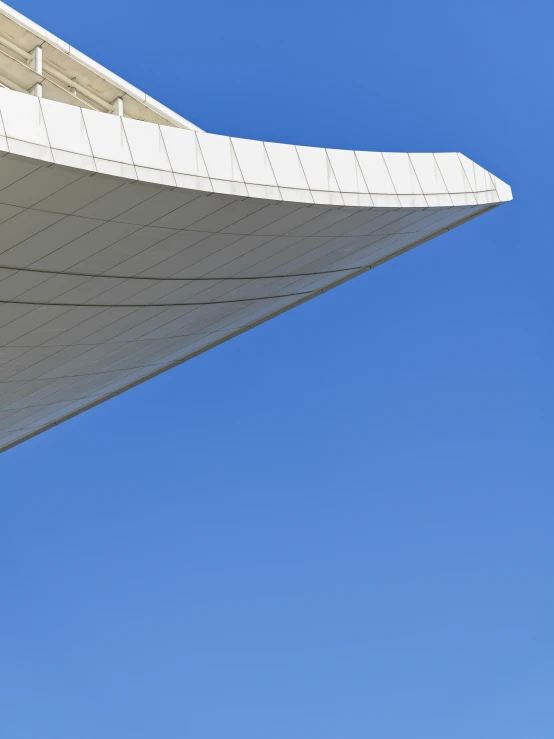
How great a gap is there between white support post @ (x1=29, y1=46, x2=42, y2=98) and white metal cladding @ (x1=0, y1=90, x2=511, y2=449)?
509 centimetres

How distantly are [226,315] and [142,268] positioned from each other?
8274 mm

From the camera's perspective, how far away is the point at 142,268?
21.3 meters

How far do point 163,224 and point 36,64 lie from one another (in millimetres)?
6818

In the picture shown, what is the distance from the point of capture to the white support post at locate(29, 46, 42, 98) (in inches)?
907

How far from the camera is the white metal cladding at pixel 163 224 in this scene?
16.2 m

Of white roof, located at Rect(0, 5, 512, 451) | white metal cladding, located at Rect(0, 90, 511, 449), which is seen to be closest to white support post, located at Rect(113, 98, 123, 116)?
white roof, located at Rect(0, 5, 512, 451)

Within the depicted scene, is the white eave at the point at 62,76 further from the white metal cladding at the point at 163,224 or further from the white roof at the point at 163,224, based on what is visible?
the white metal cladding at the point at 163,224

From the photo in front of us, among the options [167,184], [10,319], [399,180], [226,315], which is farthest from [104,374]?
[167,184]

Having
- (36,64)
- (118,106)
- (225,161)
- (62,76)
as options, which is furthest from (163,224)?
(118,106)

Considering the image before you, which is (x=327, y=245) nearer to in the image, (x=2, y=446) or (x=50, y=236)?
(x=50, y=236)

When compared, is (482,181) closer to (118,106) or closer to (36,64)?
(118,106)

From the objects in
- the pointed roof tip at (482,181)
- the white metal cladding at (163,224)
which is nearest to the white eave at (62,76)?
the white metal cladding at (163,224)

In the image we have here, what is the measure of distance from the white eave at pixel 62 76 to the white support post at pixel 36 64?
0.05 m

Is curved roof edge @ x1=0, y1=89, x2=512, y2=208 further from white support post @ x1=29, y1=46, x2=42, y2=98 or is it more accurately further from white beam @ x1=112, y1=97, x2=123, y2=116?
white beam @ x1=112, y1=97, x2=123, y2=116
